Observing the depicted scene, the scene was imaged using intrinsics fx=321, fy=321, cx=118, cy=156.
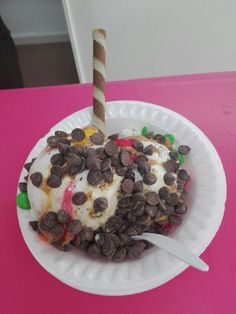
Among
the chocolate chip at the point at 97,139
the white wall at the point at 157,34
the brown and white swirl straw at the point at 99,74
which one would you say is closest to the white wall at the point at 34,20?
the white wall at the point at 157,34

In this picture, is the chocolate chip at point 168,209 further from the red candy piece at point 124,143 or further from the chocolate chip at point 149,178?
the red candy piece at point 124,143

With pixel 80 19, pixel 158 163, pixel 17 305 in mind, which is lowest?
pixel 17 305

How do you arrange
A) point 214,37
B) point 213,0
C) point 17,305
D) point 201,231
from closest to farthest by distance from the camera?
1. point 201,231
2. point 17,305
3. point 213,0
4. point 214,37

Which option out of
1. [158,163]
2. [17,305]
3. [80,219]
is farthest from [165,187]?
[17,305]

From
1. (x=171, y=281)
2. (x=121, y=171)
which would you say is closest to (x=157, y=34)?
(x=121, y=171)

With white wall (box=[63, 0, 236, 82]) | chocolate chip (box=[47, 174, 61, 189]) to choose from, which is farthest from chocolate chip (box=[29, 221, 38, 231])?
white wall (box=[63, 0, 236, 82])

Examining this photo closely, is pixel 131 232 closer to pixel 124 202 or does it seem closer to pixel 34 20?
pixel 124 202

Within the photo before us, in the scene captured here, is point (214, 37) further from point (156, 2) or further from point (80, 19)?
point (80, 19)
